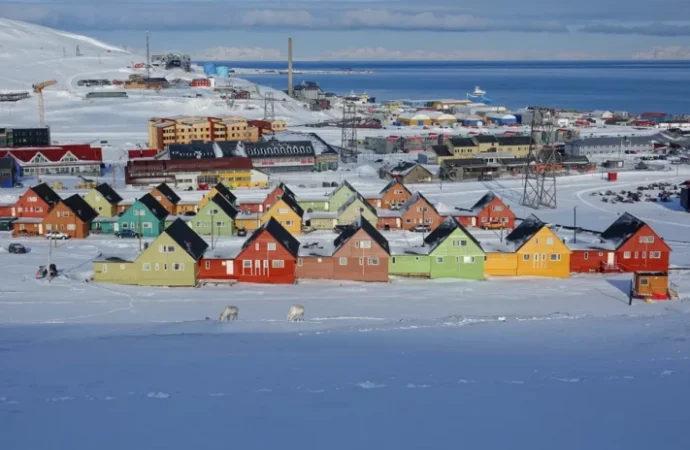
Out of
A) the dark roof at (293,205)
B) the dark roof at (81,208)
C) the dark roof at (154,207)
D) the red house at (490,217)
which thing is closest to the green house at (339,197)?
the dark roof at (293,205)

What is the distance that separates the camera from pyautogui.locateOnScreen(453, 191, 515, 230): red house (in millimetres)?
22484

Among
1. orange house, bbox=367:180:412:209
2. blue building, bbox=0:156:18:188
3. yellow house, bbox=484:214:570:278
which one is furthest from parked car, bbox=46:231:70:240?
yellow house, bbox=484:214:570:278

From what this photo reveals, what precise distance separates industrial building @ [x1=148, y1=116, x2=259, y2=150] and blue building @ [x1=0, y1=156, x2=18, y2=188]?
12171 mm

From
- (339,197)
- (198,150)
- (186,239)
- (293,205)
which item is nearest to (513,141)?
(198,150)

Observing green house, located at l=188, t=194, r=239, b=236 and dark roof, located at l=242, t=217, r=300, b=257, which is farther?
green house, located at l=188, t=194, r=239, b=236

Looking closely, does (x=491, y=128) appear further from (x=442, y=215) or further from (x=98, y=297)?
(x=98, y=297)

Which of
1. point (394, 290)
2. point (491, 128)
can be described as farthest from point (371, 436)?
point (491, 128)

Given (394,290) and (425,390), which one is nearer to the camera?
(425,390)

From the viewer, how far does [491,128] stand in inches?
2247

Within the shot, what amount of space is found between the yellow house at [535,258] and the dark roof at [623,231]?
1.39 meters

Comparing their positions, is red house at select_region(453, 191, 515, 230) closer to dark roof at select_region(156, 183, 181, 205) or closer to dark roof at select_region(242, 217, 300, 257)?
dark roof at select_region(242, 217, 300, 257)

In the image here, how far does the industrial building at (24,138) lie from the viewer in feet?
131

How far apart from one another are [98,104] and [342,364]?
53.1m

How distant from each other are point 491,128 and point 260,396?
49933 millimetres
